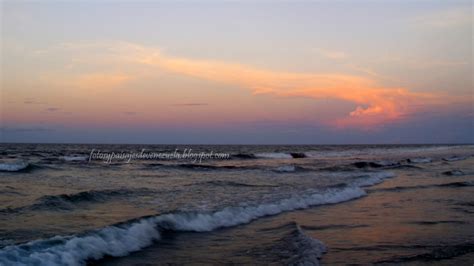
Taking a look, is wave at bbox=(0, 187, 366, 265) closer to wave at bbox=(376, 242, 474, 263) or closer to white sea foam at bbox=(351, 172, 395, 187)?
wave at bbox=(376, 242, 474, 263)

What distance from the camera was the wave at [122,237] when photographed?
25.6ft

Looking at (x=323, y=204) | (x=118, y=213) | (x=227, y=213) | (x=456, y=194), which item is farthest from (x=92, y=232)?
(x=456, y=194)

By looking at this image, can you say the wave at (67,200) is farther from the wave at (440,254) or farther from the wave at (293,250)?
the wave at (440,254)

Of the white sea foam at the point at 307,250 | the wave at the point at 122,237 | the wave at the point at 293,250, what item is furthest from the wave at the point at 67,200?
the white sea foam at the point at 307,250

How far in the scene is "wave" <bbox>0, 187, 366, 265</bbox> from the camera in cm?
780

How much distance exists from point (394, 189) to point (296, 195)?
239 inches

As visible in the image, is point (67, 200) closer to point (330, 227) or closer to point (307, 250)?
point (330, 227)

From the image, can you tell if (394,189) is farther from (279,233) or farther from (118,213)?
(118,213)

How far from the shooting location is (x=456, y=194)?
18234 millimetres

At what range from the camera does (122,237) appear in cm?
965

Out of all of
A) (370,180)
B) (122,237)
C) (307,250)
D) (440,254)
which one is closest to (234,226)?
(122,237)

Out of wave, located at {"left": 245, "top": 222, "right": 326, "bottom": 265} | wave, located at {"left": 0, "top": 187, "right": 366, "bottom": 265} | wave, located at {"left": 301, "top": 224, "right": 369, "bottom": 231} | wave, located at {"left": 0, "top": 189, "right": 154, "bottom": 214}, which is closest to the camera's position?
wave, located at {"left": 0, "top": 187, "right": 366, "bottom": 265}

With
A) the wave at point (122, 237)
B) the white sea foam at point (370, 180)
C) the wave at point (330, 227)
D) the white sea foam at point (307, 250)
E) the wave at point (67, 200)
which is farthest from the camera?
the white sea foam at point (370, 180)

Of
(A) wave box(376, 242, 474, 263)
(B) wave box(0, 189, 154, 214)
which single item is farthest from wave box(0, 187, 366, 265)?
(A) wave box(376, 242, 474, 263)
